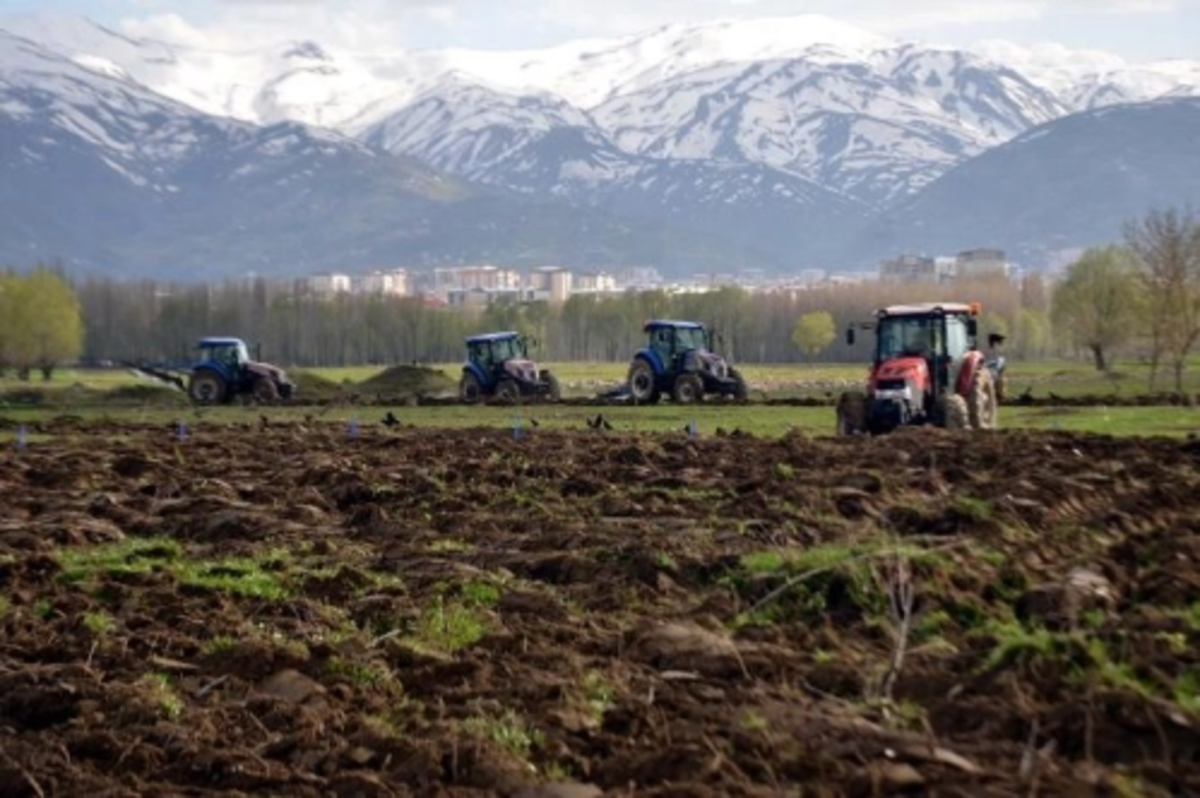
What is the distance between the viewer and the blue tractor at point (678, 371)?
184ft

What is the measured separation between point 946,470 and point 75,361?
105886mm

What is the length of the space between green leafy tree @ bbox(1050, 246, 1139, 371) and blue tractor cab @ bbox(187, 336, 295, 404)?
35195mm

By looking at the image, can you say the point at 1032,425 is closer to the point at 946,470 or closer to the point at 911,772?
the point at 946,470

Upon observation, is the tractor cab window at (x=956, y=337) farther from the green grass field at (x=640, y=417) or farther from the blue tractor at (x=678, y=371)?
the blue tractor at (x=678, y=371)

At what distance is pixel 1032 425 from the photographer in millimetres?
39594

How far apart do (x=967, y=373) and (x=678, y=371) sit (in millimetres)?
20905

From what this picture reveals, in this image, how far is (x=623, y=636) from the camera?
14883 millimetres

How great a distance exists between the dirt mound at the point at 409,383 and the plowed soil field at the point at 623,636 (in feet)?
159

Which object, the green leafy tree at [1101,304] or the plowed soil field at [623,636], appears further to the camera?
the green leafy tree at [1101,304]

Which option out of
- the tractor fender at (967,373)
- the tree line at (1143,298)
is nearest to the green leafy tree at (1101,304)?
the tree line at (1143,298)

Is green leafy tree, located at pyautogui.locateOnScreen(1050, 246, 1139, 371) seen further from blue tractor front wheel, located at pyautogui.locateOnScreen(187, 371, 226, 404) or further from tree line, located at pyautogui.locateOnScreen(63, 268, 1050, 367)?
tree line, located at pyautogui.locateOnScreen(63, 268, 1050, 367)

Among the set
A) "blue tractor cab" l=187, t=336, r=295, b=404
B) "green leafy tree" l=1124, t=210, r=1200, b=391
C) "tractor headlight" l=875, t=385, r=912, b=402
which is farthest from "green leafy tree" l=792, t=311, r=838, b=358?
"tractor headlight" l=875, t=385, r=912, b=402

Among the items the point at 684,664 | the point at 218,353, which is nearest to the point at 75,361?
the point at 218,353

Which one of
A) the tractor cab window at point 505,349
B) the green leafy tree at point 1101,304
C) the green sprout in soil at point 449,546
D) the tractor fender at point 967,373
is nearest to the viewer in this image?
the green sprout in soil at point 449,546
